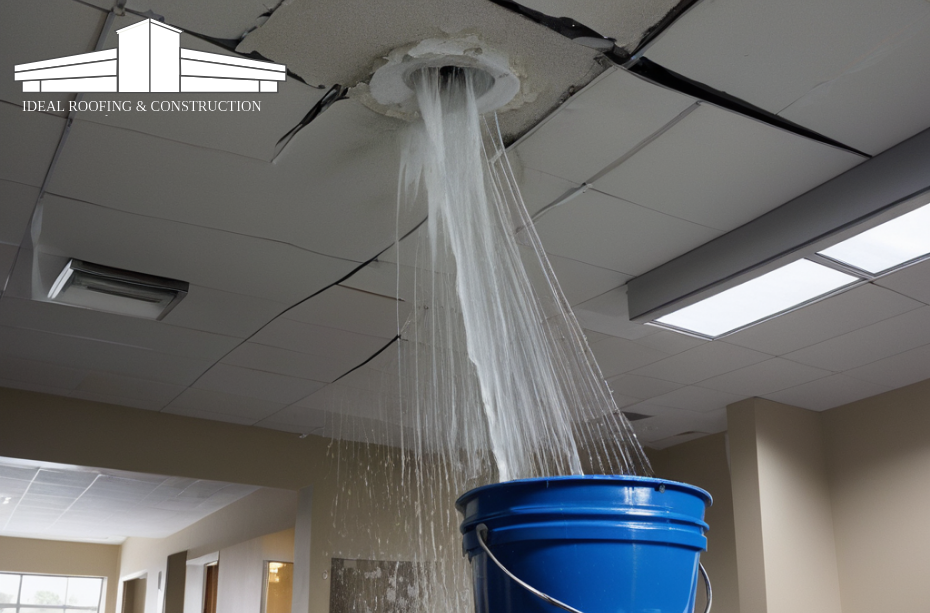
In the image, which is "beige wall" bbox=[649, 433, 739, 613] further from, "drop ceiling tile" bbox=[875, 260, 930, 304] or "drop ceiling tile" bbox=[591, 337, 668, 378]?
"drop ceiling tile" bbox=[875, 260, 930, 304]

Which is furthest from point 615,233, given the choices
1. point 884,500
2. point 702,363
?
point 884,500

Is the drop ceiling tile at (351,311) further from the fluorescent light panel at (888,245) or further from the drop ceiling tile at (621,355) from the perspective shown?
the fluorescent light panel at (888,245)

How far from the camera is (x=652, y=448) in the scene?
5.86 metres

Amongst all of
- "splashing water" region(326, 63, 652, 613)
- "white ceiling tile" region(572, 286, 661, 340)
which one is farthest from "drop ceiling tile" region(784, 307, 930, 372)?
"splashing water" region(326, 63, 652, 613)

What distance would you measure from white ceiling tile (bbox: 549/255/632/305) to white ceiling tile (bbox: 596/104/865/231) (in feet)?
1.58

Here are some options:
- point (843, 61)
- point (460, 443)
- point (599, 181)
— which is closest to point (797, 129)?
point (843, 61)

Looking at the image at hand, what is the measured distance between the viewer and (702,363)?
13.7 feet

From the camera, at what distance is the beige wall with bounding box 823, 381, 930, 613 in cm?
428

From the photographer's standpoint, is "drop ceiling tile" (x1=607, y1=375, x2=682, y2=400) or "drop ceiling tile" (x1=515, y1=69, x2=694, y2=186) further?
"drop ceiling tile" (x1=607, y1=375, x2=682, y2=400)

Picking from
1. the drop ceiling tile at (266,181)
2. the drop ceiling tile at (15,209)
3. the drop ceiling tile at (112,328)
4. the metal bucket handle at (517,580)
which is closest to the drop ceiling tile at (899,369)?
the drop ceiling tile at (266,181)

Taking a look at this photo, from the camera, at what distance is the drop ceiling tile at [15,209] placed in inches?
105

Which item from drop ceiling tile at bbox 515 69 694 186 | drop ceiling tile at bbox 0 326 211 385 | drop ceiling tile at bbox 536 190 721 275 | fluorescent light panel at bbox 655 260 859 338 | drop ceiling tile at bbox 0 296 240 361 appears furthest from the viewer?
drop ceiling tile at bbox 0 326 211 385

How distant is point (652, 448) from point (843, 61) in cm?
413

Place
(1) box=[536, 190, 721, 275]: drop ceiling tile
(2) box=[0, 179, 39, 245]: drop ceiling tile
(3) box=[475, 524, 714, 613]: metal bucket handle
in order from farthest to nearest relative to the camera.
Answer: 1. (1) box=[536, 190, 721, 275]: drop ceiling tile
2. (2) box=[0, 179, 39, 245]: drop ceiling tile
3. (3) box=[475, 524, 714, 613]: metal bucket handle
